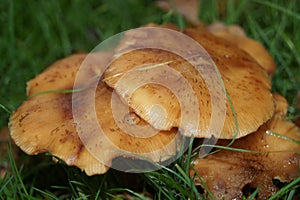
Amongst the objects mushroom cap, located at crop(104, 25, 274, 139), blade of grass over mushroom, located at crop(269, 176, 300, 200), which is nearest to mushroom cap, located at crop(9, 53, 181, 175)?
mushroom cap, located at crop(104, 25, 274, 139)

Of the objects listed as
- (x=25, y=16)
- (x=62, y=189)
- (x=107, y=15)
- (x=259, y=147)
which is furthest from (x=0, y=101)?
(x=259, y=147)

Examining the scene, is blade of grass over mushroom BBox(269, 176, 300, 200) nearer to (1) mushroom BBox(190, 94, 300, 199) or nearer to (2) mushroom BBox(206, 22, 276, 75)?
(1) mushroom BBox(190, 94, 300, 199)

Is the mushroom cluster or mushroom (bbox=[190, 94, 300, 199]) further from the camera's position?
mushroom (bbox=[190, 94, 300, 199])

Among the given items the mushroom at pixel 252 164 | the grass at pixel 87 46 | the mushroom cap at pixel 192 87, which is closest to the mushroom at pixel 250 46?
the grass at pixel 87 46

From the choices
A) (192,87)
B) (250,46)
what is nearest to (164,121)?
(192,87)

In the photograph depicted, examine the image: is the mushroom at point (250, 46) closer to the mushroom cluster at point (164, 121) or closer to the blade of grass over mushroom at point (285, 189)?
the mushroom cluster at point (164, 121)
